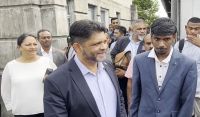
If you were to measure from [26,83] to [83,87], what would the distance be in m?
2.12

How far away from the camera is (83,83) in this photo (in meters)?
2.78

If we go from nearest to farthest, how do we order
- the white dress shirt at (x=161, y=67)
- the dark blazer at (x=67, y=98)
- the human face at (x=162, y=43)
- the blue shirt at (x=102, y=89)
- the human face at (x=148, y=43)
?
the dark blazer at (x=67, y=98) < the blue shirt at (x=102, y=89) < the human face at (x=162, y=43) < the white dress shirt at (x=161, y=67) < the human face at (x=148, y=43)

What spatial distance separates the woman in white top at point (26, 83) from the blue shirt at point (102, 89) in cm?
196

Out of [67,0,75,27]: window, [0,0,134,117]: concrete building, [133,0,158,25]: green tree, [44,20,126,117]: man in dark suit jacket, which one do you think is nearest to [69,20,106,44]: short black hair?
[44,20,126,117]: man in dark suit jacket

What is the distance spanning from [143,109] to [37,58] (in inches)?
74.3

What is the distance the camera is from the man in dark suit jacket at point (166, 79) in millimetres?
3441

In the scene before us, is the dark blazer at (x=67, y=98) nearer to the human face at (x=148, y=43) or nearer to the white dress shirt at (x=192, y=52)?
the white dress shirt at (x=192, y=52)

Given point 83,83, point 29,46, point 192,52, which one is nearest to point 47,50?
point 29,46

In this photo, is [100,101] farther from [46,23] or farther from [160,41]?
[46,23]

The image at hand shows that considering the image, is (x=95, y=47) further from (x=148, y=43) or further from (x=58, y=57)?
(x=58, y=57)

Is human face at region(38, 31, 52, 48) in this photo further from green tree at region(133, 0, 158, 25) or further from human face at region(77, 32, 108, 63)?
green tree at region(133, 0, 158, 25)

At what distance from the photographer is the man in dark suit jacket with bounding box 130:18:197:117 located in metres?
3.44

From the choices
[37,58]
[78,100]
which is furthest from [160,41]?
[37,58]

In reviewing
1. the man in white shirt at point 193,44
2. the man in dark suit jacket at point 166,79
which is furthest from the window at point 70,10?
the man in dark suit jacket at point 166,79
